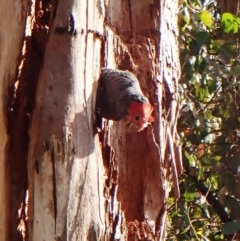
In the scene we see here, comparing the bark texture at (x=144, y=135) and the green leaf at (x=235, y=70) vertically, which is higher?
the green leaf at (x=235, y=70)

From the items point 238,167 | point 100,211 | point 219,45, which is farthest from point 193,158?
point 100,211

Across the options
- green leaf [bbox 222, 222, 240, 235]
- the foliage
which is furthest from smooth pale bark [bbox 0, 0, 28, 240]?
green leaf [bbox 222, 222, 240, 235]

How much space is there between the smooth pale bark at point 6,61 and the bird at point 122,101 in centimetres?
18

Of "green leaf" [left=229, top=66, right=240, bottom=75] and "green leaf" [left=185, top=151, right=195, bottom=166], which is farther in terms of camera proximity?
"green leaf" [left=185, top=151, right=195, bottom=166]

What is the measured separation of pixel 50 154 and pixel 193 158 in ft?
5.40

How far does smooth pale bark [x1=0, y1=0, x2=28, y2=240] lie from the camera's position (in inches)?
50.4

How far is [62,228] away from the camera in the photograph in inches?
47.4

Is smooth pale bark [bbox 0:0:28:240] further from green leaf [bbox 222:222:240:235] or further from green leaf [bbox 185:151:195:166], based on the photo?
green leaf [bbox 185:151:195:166]

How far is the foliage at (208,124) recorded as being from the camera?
7.87ft

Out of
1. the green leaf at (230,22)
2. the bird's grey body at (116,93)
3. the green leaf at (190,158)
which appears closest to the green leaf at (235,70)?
the green leaf at (230,22)

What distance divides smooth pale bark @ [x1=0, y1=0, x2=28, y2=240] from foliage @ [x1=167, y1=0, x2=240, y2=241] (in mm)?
1026

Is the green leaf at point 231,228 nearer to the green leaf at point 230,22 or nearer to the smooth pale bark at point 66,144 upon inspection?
the green leaf at point 230,22

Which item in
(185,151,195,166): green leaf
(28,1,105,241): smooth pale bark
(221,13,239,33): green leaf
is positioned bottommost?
(28,1,105,241): smooth pale bark

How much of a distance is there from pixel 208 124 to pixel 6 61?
1.62 m
